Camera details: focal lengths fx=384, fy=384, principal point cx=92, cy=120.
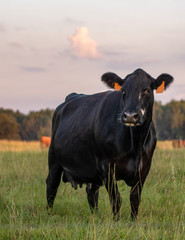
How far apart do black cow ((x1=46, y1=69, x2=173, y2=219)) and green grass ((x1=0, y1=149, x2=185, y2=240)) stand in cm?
52

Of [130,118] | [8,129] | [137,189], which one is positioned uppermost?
[8,129]

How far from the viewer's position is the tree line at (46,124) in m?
47.1

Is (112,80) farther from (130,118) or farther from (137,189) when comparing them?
(137,189)

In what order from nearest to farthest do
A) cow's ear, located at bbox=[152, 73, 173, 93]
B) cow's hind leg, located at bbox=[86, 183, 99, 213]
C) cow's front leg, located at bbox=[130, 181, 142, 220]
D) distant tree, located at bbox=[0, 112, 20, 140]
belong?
cow's ear, located at bbox=[152, 73, 173, 93] → cow's front leg, located at bbox=[130, 181, 142, 220] → cow's hind leg, located at bbox=[86, 183, 99, 213] → distant tree, located at bbox=[0, 112, 20, 140]

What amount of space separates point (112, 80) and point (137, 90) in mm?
528

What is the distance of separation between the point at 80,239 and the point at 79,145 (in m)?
2.23

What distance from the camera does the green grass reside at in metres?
4.09

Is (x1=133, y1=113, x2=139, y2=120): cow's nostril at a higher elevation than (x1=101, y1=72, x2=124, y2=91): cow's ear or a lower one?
lower

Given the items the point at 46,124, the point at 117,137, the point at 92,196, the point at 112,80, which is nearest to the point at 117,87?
the point at 112,80

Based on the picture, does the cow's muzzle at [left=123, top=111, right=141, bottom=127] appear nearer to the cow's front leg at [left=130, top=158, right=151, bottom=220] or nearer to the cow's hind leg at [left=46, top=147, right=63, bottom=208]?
the cow's front leg at [left=130, top=158, right=151, bottom=220]

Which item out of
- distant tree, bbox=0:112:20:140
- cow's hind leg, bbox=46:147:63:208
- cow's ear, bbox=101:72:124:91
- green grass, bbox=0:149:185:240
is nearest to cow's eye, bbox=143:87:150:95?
cow's ear, bbox=101:72:124:91

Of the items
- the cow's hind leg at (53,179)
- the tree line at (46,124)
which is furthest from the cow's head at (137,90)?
the tree line at (46,124)

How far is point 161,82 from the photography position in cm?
516

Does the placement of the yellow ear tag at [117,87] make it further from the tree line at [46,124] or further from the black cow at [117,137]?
the tree line at [46,124]
